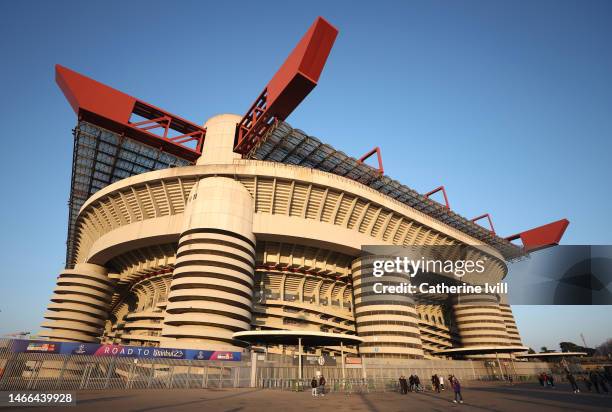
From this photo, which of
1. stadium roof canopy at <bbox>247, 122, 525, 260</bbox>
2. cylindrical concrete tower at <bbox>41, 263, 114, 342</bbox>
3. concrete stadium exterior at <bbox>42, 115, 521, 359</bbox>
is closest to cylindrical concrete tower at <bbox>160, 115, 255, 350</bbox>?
concrete stadium exterior at <bbox>42, 115, 521, 359</bbox>

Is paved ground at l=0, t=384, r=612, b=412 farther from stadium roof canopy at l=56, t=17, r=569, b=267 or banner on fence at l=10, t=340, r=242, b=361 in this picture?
stadium roof canopy at l=56, t=17, r=569, b=267

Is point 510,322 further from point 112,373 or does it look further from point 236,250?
point 112,373

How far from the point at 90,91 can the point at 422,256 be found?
159 feet

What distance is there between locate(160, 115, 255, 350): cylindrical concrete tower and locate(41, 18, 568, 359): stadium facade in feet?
0.43

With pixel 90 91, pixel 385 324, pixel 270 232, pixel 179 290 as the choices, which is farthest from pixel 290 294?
pixel 90 91

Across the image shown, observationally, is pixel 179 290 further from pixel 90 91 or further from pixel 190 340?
pixel 90 91

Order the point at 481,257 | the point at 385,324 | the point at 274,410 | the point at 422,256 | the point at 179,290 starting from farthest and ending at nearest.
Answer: the point at 481,257, the point at 422,256, the point at 385,324, the point at 179,290, the point at 274,410

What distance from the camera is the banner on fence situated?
20859 millimetres

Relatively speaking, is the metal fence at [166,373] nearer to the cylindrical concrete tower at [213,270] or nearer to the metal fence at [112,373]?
Result: the metal fence at [112,373]

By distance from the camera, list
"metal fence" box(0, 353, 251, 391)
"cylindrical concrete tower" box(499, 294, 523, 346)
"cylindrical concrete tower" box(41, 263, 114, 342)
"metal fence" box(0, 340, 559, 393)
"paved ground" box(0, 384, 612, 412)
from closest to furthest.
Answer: "paved ground" box(0, 384, 612, 412) < "metal fence" box(0, 353, 251, 391) < "metal fence" box(0, 340, 559, 393) < "cylindrical concrete tower" box(41, 263, 114, 342) < "cylindrical concrete tower" box(499, 294, 523, 346)

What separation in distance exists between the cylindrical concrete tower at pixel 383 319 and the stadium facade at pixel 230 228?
0.48 feet

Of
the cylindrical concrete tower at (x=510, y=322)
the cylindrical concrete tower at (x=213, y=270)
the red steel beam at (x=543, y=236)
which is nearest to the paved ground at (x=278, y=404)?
the cylindrical concrete tower at (x=213, y=270)

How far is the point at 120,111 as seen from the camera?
119ft

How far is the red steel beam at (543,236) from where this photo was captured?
60844 millimetres
